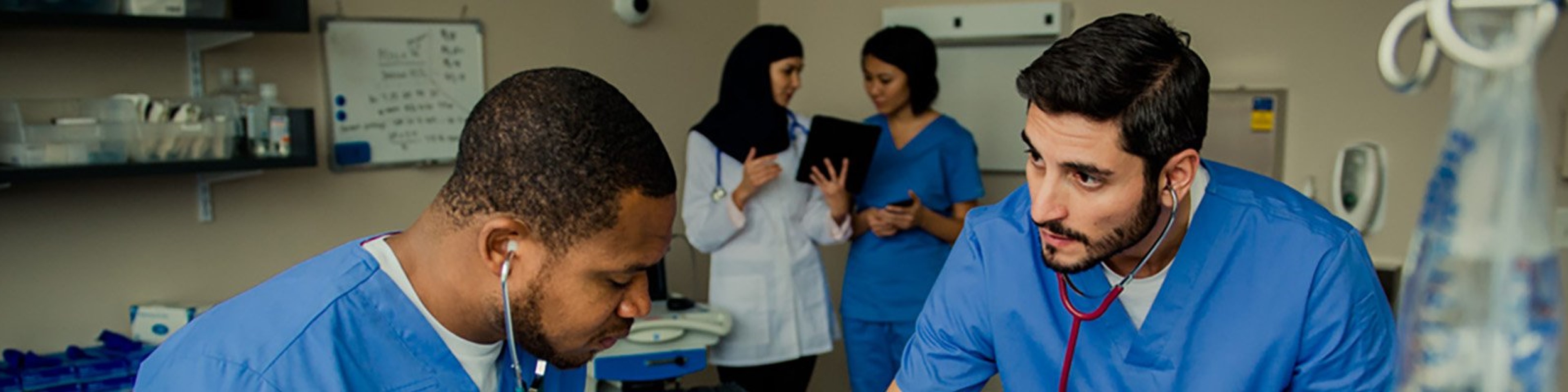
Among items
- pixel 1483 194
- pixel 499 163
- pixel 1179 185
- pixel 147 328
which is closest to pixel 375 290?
pixel 499 163

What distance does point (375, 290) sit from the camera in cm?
110

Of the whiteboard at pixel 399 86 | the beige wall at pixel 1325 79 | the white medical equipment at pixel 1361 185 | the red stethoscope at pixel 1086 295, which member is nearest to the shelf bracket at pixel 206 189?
the whiteboard at pixel 399 86

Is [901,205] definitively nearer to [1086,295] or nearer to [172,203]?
[1086,295]

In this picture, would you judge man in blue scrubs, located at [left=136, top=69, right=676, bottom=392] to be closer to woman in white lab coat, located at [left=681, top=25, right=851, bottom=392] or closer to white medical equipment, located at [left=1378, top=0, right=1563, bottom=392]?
white medical equipment, located at [left=1378, top=0, right=1563, bottom=392]

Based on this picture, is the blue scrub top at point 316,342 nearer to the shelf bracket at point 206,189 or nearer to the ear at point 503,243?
the ear at point 503,243

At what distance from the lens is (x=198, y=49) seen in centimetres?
237

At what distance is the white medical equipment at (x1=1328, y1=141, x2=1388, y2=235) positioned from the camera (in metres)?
2.88

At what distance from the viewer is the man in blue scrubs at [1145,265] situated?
1177 mm

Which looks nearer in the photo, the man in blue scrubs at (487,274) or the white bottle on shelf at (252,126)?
the man in blue scrubs at (487,274)

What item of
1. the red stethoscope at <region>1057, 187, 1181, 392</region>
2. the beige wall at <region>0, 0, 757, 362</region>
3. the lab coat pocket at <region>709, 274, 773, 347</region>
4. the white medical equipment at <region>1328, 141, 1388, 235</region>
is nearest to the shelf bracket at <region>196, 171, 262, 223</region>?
the beige wall at <region>0, 0, 757, 362</region>

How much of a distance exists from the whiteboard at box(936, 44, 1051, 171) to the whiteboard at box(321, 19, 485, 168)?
1.35m

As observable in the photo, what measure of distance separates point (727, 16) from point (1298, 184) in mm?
1748

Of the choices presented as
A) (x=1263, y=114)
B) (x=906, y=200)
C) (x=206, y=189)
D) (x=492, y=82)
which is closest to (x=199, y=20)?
(x=206, y=189)

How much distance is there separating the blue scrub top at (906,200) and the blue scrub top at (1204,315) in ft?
4.39
